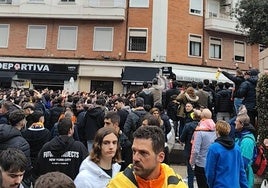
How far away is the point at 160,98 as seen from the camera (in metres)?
12.6

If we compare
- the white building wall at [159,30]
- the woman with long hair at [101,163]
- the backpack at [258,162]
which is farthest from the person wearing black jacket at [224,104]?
the white building wall at [159,30]

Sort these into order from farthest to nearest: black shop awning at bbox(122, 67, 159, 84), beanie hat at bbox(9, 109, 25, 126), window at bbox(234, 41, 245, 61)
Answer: window at bbox(234, 41, 245, 61)
black shop awning at bbox(122, 67, 159, 84)
beanie hat at bbox(9, 109, 25, 126)

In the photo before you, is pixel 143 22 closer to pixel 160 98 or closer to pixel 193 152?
pixel 160 98

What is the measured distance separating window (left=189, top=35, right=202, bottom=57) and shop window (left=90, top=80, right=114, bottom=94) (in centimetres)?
Result: 673

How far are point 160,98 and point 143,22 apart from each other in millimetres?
16581

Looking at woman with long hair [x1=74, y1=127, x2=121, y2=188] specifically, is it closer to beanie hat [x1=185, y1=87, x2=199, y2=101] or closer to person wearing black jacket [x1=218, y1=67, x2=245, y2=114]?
beanie hat [x1=185, y1=87, x2=199, y2=101]

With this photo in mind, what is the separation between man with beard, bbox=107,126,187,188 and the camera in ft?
9.00

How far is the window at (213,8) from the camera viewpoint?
30.9m

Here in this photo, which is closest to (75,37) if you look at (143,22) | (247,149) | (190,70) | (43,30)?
(43,30)

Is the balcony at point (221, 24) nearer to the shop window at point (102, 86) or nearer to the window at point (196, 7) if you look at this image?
the window at point (196, 7)

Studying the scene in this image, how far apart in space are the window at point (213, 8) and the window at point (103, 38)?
855cm

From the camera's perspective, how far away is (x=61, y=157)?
4887 millimetres

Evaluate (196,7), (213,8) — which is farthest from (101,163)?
(213,8)

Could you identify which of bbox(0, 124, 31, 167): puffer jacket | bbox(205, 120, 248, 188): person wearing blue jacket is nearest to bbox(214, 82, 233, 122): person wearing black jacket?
bbox(205, 120, 248, 188): person wearing blue jacket
